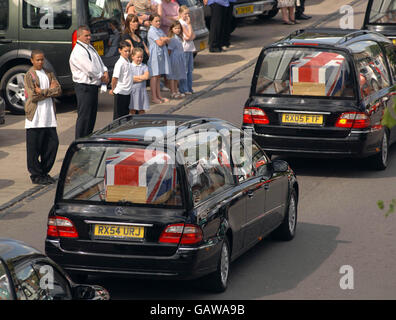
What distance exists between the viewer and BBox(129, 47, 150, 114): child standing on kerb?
1714 cm

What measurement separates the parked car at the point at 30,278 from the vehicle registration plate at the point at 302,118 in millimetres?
7539

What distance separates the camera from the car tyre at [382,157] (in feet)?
52.0

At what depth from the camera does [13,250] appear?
7.58 metres

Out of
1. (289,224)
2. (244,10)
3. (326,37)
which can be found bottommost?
(289,224)

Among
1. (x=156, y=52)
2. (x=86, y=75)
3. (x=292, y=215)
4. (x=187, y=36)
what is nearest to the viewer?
(x=292, y=215)

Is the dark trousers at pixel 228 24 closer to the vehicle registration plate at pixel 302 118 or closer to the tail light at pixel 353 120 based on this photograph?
the vehicle registration plate at pixel 302 118

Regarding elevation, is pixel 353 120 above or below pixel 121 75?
below

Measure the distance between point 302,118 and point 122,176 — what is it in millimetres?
5759

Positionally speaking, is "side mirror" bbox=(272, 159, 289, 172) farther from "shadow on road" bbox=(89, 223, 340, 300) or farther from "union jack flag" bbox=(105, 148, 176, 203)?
"union jack flag" bbox=(105, 148, 176, 203)

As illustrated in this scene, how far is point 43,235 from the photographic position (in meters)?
12.6

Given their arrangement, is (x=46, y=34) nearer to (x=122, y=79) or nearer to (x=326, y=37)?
(x=122, y=79)

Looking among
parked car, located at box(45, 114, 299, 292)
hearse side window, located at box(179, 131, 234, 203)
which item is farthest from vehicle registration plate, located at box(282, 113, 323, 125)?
parked car, located at box(45, 114, 299, 292)

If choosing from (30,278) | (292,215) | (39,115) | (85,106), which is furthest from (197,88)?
(30,278)
